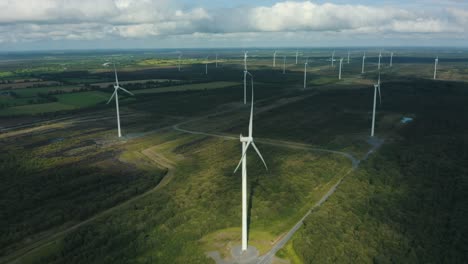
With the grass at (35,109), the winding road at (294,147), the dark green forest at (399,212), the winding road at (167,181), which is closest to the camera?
the dark green forest at (399,212)

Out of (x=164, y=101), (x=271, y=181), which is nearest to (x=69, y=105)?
(x=164, y=101)

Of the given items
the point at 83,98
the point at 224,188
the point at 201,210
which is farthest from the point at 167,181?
the point at 83,98

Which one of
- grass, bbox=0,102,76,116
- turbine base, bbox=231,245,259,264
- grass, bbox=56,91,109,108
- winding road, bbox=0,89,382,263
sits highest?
grass, bbox=56,91,109,108

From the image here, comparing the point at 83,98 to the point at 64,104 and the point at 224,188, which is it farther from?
the point at 224,188

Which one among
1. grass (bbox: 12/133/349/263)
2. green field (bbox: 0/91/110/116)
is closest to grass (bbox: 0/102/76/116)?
green field (bbox: 0/91/110/116)

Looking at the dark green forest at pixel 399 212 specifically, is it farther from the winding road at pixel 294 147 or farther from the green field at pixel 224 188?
the winding road at pixel 294 147

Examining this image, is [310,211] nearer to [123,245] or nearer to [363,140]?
[123,245]

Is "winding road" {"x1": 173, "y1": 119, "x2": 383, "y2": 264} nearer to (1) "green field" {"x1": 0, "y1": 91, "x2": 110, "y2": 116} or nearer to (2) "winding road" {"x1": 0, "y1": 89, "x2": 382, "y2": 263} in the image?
(2) "winding road" {"x1": 0, "y1": 89, "x2": 382, "y2": 263}

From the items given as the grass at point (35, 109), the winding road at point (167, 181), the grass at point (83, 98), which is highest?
the grass at point (83, 98)

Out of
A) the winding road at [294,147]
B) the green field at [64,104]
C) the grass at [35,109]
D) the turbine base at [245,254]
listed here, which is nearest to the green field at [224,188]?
the winding road at [294,147]

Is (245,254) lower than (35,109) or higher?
lower

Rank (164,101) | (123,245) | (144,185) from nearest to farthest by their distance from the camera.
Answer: (123,245), (144,185), (164,101)
